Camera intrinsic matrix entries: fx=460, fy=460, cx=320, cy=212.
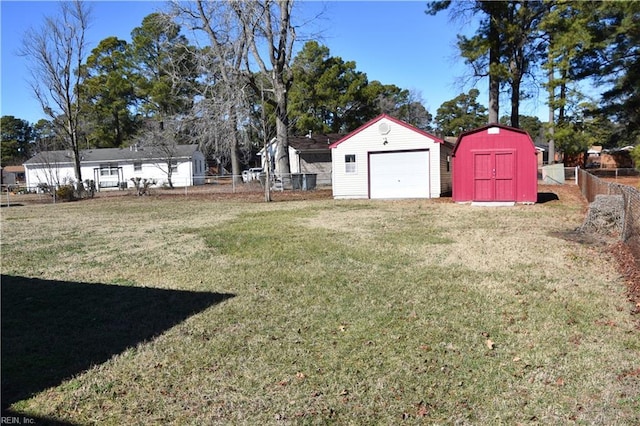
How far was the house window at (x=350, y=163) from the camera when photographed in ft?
70.8

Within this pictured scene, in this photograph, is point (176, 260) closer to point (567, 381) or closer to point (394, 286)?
point (394, 286)

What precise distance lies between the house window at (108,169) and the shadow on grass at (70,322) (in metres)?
38.0

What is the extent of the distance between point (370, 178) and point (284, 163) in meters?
8.87

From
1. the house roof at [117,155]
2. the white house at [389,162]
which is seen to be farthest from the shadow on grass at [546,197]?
the house roof at [117,155]

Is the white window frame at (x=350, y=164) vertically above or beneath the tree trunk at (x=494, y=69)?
beneath

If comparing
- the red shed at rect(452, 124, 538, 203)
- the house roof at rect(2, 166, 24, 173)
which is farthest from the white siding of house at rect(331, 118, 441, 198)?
the house roof at rect(2, 166, 24, 173)

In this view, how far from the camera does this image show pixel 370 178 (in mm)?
21500

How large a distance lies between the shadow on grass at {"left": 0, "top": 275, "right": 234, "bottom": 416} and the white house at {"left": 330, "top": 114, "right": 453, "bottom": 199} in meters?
16.0

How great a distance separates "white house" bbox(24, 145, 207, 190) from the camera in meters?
40.9

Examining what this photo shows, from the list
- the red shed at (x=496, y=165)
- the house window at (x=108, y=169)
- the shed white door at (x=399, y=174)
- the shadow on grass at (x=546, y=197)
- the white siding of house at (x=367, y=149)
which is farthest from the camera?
the house window at (x=108, y=169)

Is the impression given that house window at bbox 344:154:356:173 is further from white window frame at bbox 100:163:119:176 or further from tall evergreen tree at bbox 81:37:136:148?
tall evergreen tree at bbox 81:37:136:148

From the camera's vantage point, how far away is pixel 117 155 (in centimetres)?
4247

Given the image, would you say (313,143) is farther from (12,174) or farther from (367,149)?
(12,174)

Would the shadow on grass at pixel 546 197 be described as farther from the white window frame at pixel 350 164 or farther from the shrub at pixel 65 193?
the shrub at pixel 65 193
